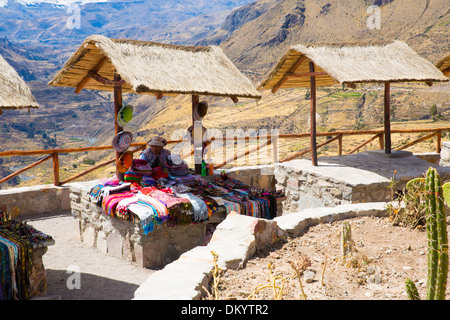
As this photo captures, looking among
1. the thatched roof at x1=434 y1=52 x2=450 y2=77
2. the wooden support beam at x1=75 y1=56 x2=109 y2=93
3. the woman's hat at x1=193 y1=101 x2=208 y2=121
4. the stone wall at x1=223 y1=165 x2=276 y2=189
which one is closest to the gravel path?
the wooden support beam at x1=75 y1=56 x2=109 y2=93

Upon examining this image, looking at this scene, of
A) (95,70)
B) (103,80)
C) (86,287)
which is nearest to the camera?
(86,287)

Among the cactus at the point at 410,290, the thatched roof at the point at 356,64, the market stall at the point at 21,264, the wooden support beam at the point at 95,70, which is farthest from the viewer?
the thatched roof at the point at 356,64

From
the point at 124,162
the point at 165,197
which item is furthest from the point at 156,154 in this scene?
the point at 165,197

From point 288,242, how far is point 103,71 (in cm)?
475

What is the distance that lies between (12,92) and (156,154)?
2192 mm

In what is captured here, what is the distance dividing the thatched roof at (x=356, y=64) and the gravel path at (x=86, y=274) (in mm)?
4583

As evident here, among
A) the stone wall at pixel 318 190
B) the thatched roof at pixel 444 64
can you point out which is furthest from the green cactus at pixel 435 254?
the thatched roof at pixel 444 64

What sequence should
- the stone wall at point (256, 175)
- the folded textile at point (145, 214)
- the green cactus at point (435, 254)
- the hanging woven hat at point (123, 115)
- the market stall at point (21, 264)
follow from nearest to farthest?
the green cactus at point (435, 254) → the market stall at point (21, 264) → the folded textile at point (145, 214) → the hanging woven hat at point (123, 115) → the stone wall at point (256, 175)

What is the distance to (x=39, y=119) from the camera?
3659 inches

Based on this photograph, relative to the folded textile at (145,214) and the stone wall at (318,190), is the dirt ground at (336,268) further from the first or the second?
the stone wall at (318,190)

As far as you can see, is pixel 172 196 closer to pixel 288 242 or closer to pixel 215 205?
pixel 215 205

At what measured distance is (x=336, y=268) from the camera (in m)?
3.54

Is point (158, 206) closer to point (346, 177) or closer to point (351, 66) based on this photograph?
point (346, 177)

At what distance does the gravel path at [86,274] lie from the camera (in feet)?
15.5
